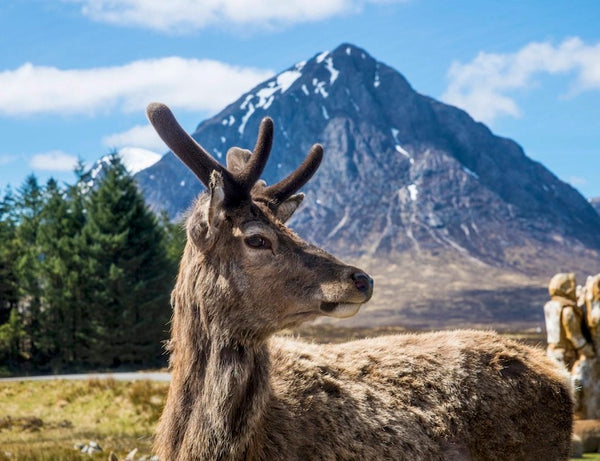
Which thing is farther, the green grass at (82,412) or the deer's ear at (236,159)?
the green grass at (82,412)

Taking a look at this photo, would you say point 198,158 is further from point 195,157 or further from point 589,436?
point 589,436

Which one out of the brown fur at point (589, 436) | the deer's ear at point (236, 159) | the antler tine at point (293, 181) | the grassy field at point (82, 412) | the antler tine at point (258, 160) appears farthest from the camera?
A: the grassy field at point (82, 412)

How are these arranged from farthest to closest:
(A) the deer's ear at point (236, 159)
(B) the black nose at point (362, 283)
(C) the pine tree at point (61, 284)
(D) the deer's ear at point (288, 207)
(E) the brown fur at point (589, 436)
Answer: (C) the pine tree at point (61, 284), (E) the brown fur at point (589, 436), (A) the deer's ear at point (236, 159), (D) the deer's ear at point (288, 207), (B) the black nose at point (362, 283)

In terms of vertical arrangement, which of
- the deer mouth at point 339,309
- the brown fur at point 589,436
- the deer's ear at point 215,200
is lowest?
the brown fur at point 589,436

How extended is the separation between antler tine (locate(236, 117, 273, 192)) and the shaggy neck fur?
773 mm

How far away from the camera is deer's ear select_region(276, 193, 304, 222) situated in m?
6.35

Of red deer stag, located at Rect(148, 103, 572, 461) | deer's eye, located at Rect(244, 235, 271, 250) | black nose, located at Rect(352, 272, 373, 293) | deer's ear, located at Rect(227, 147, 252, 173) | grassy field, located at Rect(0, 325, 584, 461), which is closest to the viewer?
black nose, located at Rect(352, 272, 373, 293)

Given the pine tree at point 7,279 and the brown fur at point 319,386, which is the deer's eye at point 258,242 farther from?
the pine tree at point 7,279

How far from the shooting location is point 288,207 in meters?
A: 6.46

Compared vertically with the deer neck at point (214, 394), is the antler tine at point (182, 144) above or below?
above

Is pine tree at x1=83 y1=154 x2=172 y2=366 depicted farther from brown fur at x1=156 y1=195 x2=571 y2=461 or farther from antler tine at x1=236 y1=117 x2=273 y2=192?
antler tine at x1=236 y1=117 x2=273 y2=192

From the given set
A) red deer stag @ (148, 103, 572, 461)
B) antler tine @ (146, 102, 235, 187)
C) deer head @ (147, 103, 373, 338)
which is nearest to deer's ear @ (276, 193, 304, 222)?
red deer stag @ (148, 103, 572, 461)

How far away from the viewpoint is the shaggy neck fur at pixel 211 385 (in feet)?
17.9

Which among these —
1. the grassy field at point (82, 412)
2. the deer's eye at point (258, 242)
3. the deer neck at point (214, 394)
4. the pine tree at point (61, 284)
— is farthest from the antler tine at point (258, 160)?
the pine tree at point (61, 284)
